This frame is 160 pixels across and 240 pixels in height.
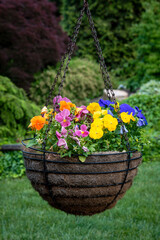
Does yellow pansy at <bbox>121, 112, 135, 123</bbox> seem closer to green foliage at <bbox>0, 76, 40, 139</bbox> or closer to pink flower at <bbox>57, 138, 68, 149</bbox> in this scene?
pink flower at <bbox>57, 138, 68, 149</bbox>

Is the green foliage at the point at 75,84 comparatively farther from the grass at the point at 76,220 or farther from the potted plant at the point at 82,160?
the potted plant at the point at 82,160

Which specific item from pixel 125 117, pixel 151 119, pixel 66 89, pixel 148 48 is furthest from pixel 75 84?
pixel 125 117

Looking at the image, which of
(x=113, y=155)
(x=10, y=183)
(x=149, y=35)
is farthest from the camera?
(x=149, y=35)

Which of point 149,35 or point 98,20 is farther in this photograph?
point 98,20

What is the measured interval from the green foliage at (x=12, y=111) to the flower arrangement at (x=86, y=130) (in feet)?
9.92

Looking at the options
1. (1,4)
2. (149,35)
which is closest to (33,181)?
(1,4)

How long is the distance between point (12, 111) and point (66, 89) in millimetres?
2577

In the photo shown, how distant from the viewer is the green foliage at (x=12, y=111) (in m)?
4.70

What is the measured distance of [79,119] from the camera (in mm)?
1747

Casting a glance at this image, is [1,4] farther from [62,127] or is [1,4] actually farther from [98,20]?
[98,20]

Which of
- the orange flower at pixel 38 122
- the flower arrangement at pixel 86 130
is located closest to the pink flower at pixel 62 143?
the flower arrangement at pixel 86 130

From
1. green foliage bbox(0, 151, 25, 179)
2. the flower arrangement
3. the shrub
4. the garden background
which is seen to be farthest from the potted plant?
the shrub

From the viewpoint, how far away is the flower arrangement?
4.84 ft

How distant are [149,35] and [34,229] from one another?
7.41m
